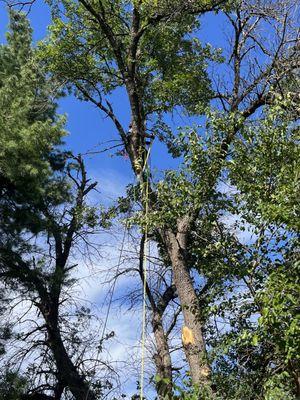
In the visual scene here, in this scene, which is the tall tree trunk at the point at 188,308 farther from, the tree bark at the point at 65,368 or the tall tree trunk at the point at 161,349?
the tree bark at the point at 65,368

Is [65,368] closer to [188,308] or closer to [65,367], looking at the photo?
[65,367]

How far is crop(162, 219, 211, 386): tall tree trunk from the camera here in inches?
252

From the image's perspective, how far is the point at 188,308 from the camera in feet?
22.6

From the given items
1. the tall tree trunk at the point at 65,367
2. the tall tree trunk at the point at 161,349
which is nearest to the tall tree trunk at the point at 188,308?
the tall tree trunk at the point at 161,349

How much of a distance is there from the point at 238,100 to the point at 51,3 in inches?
149

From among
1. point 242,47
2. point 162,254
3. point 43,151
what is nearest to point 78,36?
point 43,151

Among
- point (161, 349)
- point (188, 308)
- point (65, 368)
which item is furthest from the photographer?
point (65, 368)

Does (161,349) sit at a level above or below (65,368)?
below

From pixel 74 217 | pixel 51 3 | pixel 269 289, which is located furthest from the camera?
pixel 74 217

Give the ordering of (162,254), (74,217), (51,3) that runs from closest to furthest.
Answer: (162,254)
(51,3)
(74,217)

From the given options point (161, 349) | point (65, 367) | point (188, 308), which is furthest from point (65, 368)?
point (188, 308)

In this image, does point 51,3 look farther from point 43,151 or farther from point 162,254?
point 162,254

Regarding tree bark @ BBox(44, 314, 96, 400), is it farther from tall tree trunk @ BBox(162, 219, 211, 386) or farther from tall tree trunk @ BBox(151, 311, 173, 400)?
tall tree trunk @ BBox(162, 219, 211, 386)

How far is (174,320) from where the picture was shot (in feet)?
30.5
